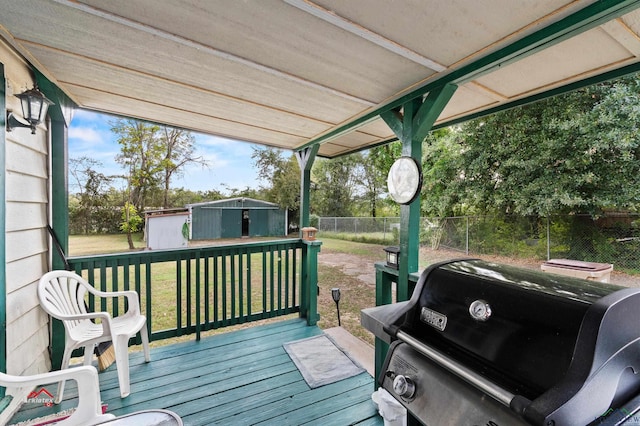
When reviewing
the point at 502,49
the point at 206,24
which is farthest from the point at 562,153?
the point at 206,24

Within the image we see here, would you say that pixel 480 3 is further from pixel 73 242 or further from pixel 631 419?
pixel 73 242

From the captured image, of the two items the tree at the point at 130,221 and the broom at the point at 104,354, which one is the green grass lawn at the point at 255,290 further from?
the broom at the point at 104,354

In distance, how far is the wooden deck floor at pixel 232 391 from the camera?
1.75 m

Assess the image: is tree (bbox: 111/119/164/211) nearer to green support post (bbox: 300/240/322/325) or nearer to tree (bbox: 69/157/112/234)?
tree (bbox: 69/157/112/234)

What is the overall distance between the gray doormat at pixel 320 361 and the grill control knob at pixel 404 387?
134cm

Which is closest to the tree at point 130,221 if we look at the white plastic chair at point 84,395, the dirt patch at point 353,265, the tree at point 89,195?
the tree at point 89,195

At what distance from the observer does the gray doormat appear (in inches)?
85.3

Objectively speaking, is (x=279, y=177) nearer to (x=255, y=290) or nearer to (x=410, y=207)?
(x=255, y=290)

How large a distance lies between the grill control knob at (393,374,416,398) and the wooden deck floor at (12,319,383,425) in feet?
3.47

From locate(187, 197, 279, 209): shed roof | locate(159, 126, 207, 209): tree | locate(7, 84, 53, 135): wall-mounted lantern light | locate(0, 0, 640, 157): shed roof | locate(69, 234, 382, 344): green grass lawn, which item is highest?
locate(159, 126, 207, 209): tree

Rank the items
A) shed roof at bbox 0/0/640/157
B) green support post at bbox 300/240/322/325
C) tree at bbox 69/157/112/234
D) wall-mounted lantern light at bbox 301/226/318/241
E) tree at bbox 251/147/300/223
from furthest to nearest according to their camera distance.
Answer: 1. tree at bbox 251/147/300/223
2. tree at bbox 69/157/112/234
3. wall-mounted lantern light at bbox 301/226/318/241
4. green support post at bbox 300/240/322/325
5. shed roof at bbox 0/0/640/157

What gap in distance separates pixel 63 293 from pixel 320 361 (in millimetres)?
2206

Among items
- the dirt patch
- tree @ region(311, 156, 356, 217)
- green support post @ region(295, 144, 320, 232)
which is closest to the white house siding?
green support post @ region(295, 144, 320, 232)

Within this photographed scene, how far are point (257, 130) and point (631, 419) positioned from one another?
9.96 feet
